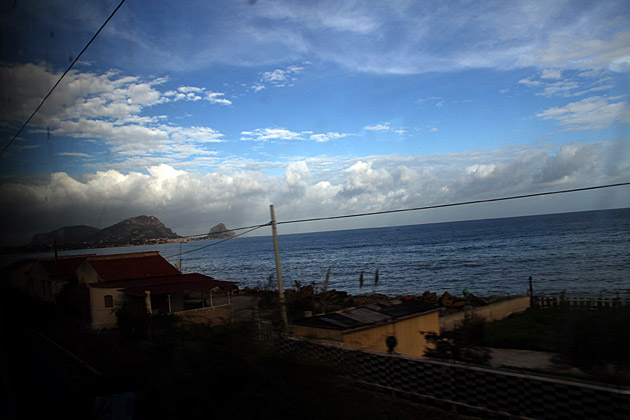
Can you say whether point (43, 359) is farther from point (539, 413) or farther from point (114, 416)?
point (539, 413)

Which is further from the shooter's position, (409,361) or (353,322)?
(353,322)

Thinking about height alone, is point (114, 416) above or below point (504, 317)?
above

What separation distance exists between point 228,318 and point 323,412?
1.62 m

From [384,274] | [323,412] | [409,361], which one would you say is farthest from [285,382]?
[384,274]

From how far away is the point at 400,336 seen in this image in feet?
26.5

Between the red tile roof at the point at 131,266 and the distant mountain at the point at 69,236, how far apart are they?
659 cm

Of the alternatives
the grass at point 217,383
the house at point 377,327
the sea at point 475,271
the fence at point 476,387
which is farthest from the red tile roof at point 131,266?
the fence at point 476,387

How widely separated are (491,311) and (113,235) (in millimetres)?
11550

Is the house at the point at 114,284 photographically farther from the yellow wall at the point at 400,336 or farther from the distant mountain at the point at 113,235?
the yellow wall at the point at 400,336

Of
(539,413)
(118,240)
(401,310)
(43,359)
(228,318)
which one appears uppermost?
(118,240)

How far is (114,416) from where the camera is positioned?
11.7 ft

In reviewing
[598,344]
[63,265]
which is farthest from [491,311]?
[63,265]

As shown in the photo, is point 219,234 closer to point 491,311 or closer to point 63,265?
point 63,265

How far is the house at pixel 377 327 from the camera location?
25.0 feet
